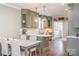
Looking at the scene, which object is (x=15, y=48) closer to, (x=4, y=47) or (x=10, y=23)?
(x=4, y=47)

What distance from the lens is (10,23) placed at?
2494 mm

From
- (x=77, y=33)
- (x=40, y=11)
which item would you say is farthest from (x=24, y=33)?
(x=77, y=33)

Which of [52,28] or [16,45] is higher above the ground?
[52,28]

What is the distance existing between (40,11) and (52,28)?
36 centimetres

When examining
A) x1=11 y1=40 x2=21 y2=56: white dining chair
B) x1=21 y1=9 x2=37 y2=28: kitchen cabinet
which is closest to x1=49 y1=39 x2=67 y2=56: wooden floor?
x1=21 y1=9 x2=37 y2=28: kitchen cabinet

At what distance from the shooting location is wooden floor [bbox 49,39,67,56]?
8.05ft

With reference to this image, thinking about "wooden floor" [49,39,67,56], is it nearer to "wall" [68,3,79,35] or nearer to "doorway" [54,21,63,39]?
"doorway" [54,21,63,39]

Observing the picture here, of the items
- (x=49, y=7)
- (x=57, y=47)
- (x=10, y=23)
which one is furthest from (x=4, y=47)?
(x=49, y=7)

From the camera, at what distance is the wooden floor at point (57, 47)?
96.7 inches

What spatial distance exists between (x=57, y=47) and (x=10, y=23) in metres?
0.91

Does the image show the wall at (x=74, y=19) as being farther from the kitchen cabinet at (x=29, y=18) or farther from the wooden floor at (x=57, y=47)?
the kitchen cabinet at (x=29, y=18)

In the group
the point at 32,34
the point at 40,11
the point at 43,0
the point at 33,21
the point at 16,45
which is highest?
the point at 43,0

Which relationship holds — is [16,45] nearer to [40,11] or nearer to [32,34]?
[32,34]

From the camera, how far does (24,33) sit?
2.50 metres
